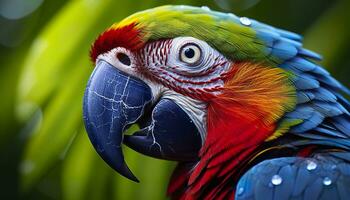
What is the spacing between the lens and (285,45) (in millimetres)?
1737

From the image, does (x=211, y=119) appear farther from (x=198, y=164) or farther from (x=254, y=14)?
(x=254, y=14)

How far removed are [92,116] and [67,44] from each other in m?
0.63

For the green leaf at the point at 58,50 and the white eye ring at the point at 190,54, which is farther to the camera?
the green leaf at the point at 58,50

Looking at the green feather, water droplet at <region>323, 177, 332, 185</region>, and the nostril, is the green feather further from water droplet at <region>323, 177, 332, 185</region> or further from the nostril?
water droplet at <region>323, 177, 332, 185</region>

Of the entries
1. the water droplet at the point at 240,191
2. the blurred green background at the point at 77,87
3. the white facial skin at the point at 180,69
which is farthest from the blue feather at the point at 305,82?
the blurred green background at the point at 77,87

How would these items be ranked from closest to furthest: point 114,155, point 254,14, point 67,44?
point 114,155
point 67,44
point 254,14

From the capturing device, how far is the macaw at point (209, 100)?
1.64m

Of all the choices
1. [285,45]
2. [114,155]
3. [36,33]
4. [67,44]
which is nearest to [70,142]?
[67,44]

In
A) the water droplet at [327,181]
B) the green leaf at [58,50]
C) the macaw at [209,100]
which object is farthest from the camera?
the green leaf at [58,50]

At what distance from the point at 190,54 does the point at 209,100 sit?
11cm

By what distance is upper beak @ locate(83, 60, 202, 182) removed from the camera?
5.40 ft

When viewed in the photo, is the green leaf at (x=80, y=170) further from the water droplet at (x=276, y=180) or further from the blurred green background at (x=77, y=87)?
the water droplet at (x=276, y=180)

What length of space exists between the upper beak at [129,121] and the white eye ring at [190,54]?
0.34ft

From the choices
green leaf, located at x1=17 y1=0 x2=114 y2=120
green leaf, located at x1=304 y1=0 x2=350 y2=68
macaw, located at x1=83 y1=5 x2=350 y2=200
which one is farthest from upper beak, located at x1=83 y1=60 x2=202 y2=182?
green leaf, located at x1=304 y1=0 x2=350 y2=68
